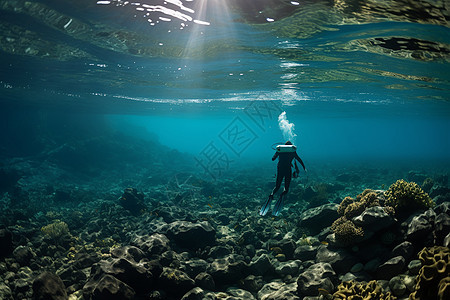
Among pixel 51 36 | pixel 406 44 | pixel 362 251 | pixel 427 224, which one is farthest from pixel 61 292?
pixel 406 44

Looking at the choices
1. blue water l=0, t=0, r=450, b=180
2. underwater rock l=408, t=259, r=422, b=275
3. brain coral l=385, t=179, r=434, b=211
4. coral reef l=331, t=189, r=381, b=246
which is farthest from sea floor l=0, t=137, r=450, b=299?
blue water l=0, t=0, r=450, b=180

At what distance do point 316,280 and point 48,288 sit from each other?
690cm

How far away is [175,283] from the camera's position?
22.4 feet

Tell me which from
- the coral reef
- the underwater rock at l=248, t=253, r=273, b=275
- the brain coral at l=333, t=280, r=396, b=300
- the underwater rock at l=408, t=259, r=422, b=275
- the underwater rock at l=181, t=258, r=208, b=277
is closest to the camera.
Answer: the brain coral at l=333, t=280, r=396, b=300

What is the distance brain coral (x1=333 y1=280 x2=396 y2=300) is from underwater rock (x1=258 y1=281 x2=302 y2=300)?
120 cm

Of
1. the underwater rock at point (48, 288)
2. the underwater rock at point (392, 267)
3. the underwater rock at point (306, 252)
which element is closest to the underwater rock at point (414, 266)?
the underwater rock at point (392, 267)

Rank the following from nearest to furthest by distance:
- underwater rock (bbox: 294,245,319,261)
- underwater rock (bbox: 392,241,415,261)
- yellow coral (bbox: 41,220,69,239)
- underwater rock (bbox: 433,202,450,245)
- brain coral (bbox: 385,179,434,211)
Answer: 1. underwater rock (bbox: 433,202,450,245)
2. underwater rock (bbox: 392,241,415,261)
3. brain coral (bbox: 385,179,434,211)
4. underwater rock (bbox: 294,245,319,261)
5. yellow coral (bbox: 41,220,69,239)

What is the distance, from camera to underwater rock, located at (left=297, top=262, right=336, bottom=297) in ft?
19.9

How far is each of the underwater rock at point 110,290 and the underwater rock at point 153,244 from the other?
81.9 inches

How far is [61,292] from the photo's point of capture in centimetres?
658

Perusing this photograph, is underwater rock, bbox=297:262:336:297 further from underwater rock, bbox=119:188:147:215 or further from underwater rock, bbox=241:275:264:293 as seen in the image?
underwater rock, bbox=119:188:147:215

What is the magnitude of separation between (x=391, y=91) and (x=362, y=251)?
2254 centimetres

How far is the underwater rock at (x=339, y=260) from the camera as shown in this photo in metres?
6.89

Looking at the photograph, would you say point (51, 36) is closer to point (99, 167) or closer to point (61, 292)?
point (61, 292)
